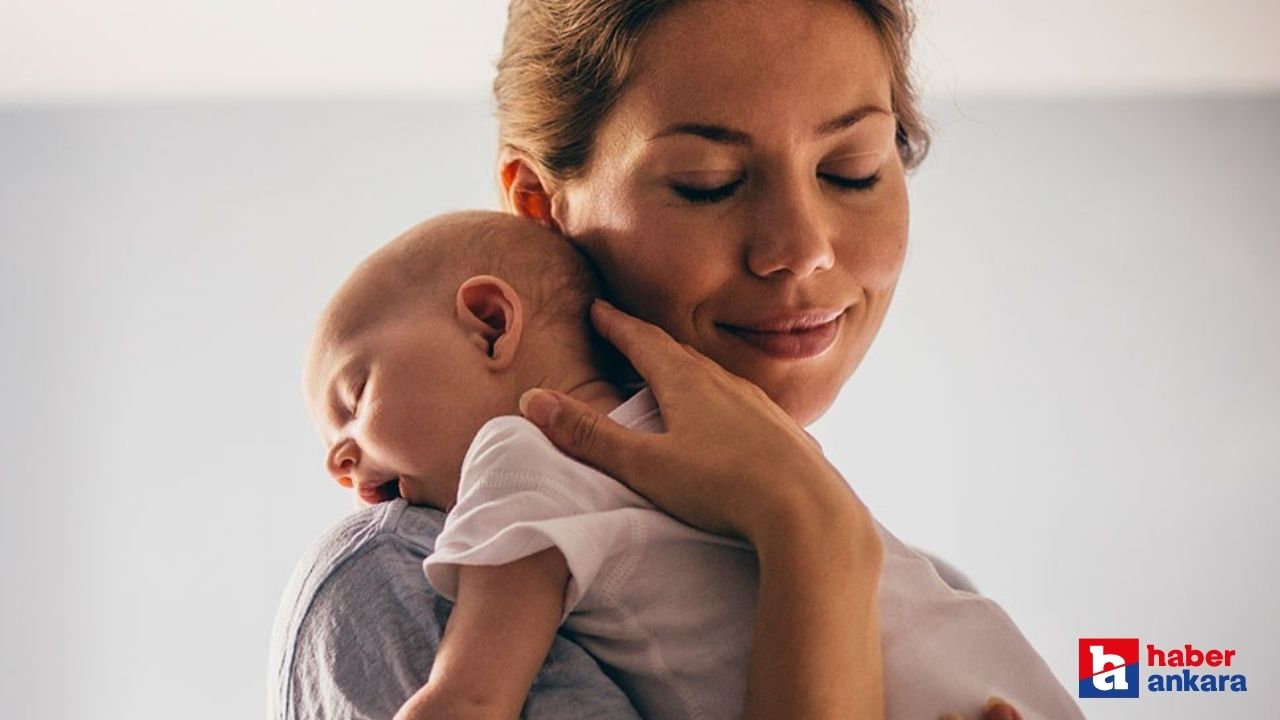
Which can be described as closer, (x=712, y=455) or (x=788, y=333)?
(x=712, y=455)

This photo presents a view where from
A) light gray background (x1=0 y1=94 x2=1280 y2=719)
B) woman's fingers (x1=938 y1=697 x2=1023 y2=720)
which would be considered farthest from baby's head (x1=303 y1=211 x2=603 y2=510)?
light gray background (x1=0 y1=94 x2=1280 y2=719)

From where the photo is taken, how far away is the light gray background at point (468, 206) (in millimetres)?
4250

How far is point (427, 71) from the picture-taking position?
14.2ft

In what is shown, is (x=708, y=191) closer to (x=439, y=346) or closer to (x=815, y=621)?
(x=439, y=346)

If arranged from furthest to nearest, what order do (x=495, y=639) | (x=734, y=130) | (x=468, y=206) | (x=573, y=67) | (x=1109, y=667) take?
(x=1109, y=667) → (x=468, y=206) → (x=573, y=67) → (x=734, y=130) → (x=495, y=639)

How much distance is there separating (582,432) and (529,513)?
91 mm

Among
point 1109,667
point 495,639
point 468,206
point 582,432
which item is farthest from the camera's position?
point 1109,667

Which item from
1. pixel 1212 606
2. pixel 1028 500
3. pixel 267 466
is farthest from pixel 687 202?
pixel 1212 606

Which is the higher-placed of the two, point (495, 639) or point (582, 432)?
point (582, 432)

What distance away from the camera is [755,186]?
1.05 meters

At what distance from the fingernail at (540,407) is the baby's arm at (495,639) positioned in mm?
120

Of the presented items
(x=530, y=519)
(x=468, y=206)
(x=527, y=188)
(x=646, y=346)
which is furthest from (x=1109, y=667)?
(x=530, y=519)

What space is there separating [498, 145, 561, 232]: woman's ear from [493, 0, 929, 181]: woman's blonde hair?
10 millimetres

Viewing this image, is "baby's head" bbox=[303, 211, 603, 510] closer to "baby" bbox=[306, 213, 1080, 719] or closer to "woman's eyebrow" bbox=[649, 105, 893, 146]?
"baby" bbox=[306, 213, 1080, 719]
